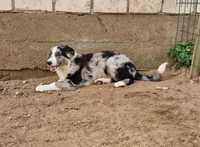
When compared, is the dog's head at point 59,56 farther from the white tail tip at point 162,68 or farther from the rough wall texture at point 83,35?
the white tail tip at point 162,68

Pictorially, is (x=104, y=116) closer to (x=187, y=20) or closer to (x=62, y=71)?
(x=62, y=71)

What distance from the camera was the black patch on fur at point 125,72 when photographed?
4977 millimetres

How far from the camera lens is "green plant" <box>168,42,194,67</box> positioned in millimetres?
5375

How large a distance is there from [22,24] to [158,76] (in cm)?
201

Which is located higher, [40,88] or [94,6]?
[94,6]

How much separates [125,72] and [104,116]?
Answer: 4.18 ft

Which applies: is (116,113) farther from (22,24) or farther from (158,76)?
(22,24)

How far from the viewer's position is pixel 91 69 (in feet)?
16.6

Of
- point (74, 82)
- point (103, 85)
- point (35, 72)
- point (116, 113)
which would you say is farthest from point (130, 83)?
point (35, 72)

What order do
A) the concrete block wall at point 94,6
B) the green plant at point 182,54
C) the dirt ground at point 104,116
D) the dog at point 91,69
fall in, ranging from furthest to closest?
the green plant at point 182,54
the concrete block wall at point 94,6
the dog at point 91,69
the dirt ground at point 104,116

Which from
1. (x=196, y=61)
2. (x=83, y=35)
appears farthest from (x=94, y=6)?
(x=196, y=61)

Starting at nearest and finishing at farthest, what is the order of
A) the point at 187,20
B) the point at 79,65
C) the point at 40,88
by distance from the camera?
the point at 40,88 → the point at 79,65 → the point at 187,20

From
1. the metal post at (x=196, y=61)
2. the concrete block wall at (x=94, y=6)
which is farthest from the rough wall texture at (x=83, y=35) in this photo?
the metal post at (x=196, y=61)

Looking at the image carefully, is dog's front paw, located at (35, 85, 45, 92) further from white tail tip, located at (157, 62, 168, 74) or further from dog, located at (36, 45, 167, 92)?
white tail tip, located at (157, 62, 168, 74)
